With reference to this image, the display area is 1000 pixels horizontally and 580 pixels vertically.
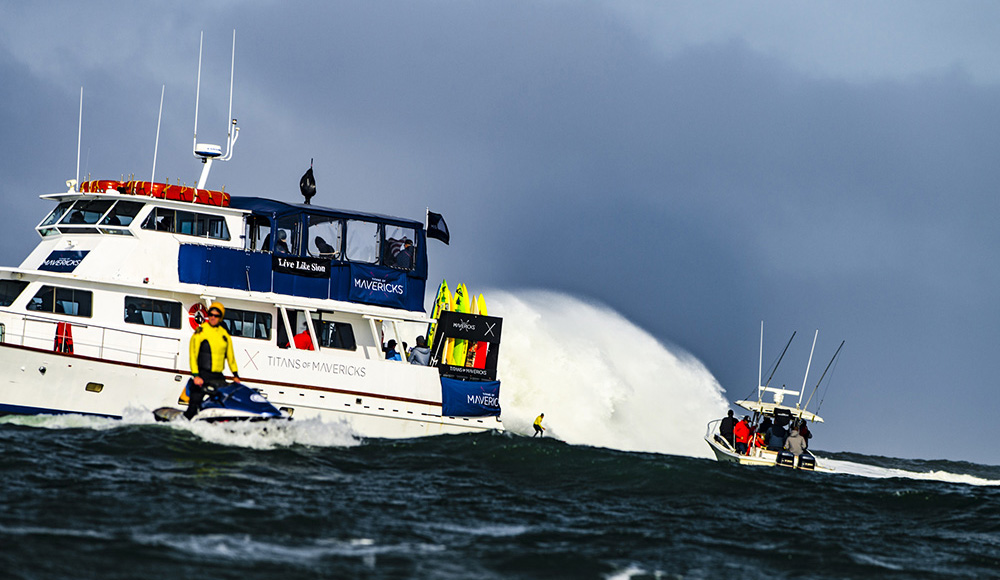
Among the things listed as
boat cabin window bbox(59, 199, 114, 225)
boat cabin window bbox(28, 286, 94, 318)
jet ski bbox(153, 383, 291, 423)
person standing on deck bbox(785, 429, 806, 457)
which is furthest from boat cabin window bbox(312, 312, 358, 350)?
person standing on deck bbox(785, 429, 806, 457)

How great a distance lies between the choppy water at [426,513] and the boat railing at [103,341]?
5.27 feet

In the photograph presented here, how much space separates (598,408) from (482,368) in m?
9.31

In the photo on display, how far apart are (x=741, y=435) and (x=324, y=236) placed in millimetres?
11047

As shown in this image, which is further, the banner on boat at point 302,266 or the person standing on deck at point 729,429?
the person standing on deck at point 729,429

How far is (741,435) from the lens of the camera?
77.3 ft

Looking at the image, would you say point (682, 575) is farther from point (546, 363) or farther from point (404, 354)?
point (546, 363)

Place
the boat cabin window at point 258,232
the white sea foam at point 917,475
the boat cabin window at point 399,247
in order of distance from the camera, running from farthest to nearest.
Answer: the white sea foam at point 917,475
the boat cabin window at point 399,247
the boat cabin window at point 258,232

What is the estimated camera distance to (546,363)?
3031cm

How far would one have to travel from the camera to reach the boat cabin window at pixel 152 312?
737 inches

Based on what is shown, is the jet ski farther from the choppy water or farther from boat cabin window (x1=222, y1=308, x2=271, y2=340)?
boat cabin window (x1=222, y1=308, x2=271, y2=340)

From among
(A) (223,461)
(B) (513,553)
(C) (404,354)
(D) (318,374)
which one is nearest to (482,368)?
(C) (404,354)

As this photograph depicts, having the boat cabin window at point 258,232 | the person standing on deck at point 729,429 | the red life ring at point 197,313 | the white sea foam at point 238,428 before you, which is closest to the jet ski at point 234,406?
the white sea foam at point 238,428

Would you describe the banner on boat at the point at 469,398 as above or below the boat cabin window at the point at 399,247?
below

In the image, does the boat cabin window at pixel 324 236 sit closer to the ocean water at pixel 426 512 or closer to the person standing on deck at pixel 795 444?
the ocean water at pixel 426 512
